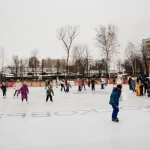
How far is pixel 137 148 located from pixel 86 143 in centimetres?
120

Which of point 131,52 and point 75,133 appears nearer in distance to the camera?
point 75,133

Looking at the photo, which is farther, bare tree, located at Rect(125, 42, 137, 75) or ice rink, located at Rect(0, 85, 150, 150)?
bare tree, located at Rect(125, 42, 137, 75)

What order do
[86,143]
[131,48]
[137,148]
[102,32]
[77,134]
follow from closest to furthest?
[137,148] → [86,143] → [77,134] → [102,32] → [131,48]

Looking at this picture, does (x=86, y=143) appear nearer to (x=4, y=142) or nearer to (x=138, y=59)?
(x=4, y=142)

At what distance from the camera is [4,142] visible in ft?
21.1

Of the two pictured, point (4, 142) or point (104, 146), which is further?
point (4, 142)

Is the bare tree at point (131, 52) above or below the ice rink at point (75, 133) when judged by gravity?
above

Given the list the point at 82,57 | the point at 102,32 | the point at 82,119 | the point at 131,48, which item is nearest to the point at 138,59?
the point at 131,48

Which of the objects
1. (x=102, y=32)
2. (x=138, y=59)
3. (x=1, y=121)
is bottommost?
(x=1, y=121)

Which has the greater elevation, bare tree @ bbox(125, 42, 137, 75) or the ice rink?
bare tree @ bbox(125, 42, 137, 75)

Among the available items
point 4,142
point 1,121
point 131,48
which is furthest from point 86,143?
point 131,48

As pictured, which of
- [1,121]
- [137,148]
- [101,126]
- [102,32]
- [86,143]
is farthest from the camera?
[102,32]

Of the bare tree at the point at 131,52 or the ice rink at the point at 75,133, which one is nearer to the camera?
the ice rink at the point at 75,133

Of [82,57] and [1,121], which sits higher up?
[82,57]
